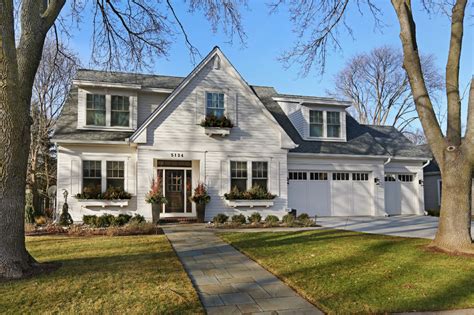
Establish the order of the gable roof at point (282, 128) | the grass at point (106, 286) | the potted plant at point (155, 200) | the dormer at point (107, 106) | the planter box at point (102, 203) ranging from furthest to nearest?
1. the dormer at point (107, 106)
2. the gable roof at point (282, 128)
3. the planter box at point (102, 203)
4. the potted plant at point (155, 200)
5. the grass at point (106, 286)

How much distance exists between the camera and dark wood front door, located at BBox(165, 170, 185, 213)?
609 inches

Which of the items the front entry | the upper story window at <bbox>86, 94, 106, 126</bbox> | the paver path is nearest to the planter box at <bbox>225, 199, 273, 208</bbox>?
the front entry

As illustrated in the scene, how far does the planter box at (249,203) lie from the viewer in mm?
14867

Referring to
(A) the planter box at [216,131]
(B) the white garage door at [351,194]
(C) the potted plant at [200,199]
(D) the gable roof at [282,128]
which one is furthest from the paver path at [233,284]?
(B) the white garage door at [351,194]

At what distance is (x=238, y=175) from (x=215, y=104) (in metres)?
3.08

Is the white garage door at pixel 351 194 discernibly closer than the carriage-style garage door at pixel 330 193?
No

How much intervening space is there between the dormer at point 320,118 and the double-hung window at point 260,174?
10.8 feet

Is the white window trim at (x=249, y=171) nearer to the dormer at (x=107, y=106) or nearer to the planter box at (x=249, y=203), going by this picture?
the planter box at (x=249, y=203)

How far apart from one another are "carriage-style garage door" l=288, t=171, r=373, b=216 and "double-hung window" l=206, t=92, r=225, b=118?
14.3 feet

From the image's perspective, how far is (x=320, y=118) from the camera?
1819 cm

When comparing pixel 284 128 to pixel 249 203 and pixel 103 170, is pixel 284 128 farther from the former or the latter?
pixel 103 170

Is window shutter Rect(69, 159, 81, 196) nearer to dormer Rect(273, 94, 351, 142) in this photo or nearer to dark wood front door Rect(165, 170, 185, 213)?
dark wood front door Rect(165, 170, 185, 213)

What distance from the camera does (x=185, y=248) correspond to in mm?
8734

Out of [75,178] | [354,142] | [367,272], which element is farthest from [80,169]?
[354,142]
